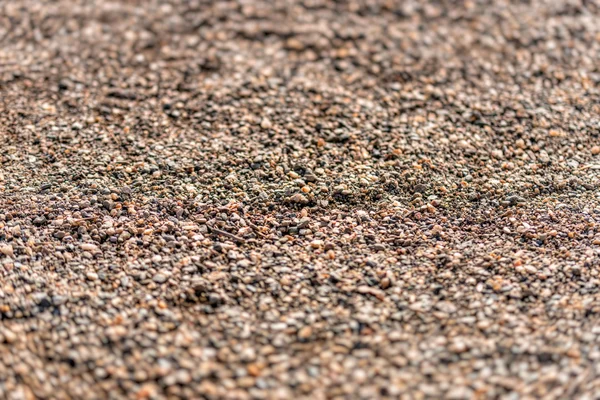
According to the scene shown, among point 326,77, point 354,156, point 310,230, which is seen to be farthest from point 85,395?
point 326,77

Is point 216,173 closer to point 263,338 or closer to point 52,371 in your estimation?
point 263,338

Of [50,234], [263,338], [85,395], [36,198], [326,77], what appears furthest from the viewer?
[326,77]

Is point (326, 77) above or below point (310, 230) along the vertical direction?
above

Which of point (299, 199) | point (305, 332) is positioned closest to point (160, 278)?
point (305, 332)

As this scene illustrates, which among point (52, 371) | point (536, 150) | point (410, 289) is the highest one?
point (536, 150)

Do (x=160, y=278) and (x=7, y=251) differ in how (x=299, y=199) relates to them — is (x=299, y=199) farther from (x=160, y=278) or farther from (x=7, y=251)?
(x=7, y=251)

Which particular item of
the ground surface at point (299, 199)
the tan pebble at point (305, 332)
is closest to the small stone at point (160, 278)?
the ground surface at point (299, 199)

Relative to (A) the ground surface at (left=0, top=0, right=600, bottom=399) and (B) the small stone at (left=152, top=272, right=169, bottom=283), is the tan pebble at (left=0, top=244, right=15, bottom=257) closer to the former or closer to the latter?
(A) the ground surface at (left=0, top=0, right=600, bottom=399)

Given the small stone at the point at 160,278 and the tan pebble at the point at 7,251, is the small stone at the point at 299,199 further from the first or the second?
the tan pebble at the point at 7,251

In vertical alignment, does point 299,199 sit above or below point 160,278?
above
